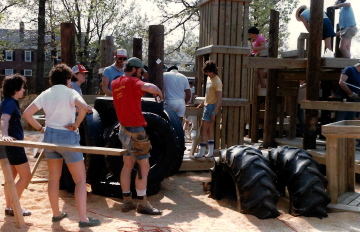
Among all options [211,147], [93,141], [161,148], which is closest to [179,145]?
[161,148]

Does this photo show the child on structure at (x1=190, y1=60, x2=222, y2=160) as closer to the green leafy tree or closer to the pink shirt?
the pink shirt

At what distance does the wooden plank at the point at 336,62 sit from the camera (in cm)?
795

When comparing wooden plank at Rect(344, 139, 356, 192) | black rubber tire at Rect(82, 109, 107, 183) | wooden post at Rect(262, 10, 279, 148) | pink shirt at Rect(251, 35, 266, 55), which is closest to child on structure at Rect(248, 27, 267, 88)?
pink shirt at Rect(251, 35, 266, 55)

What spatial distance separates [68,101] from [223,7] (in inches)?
185

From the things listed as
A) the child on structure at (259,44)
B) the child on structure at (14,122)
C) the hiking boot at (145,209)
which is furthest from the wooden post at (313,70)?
the child on structure at (14,122)

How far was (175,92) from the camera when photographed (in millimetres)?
8117

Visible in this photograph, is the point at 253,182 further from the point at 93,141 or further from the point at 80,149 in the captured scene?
the point at 93,141

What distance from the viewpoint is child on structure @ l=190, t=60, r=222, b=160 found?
7438 mm

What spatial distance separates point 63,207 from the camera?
562 centimetres

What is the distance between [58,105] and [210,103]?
3698 millimetres

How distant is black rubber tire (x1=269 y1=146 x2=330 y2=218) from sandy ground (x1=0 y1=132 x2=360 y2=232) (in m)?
0.13

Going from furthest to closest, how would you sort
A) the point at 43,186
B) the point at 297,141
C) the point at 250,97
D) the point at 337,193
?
the point at 250,97 → the point at 297,141 → the point at 43,186 → the point at 337,193

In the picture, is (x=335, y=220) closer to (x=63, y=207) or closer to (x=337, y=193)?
(x=337, y=193)

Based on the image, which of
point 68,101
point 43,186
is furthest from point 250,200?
point 43,186
